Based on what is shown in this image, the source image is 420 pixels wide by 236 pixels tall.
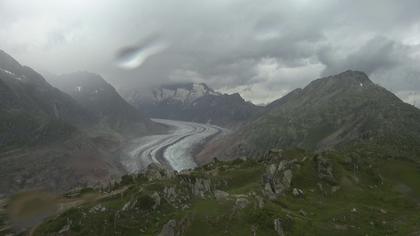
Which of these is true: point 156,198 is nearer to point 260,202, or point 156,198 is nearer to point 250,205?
point 250,205

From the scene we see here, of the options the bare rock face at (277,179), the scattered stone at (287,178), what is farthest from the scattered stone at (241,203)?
the scattered stone at (287,178)

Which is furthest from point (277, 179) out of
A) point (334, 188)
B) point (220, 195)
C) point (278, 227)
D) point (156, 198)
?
point (278, 227)

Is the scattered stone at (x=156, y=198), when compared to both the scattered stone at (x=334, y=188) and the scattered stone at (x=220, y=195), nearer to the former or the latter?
the scattered stone at (x=220, y=195)

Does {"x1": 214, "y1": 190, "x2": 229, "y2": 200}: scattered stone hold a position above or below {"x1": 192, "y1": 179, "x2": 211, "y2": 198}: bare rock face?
below

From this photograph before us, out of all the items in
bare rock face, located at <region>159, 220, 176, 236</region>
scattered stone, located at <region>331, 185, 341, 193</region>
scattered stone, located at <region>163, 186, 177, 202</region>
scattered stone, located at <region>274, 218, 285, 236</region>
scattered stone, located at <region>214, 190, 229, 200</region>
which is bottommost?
scattered stone, located at <region>274, 218, 285, 236</region>

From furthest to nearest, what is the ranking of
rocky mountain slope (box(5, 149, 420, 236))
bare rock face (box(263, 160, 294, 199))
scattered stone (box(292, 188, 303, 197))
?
1. scattered stone (box(292, 188, 303, 197))
2. bare rock face (box(263, 160, 294, 199))
3. rocky mountain slope (box(5, 149, 420, 236))

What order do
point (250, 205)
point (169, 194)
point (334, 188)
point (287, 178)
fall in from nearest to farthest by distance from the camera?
point (250, 205) → point (169, 194) → point (287, 178) → point (334, 188)

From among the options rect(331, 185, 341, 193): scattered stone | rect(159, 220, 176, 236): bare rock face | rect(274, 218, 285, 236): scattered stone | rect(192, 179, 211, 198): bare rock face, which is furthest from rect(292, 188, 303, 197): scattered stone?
rect(159, 220, 176, 236): bare rock face

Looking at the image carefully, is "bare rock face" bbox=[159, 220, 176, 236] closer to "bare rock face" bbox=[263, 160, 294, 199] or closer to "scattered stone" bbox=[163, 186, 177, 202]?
"scattered stone" bbox=[163, 186, 177, 202]

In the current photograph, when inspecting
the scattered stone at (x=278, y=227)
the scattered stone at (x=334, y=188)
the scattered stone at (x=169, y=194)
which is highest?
the scattered stone at (x=169, y=194)
